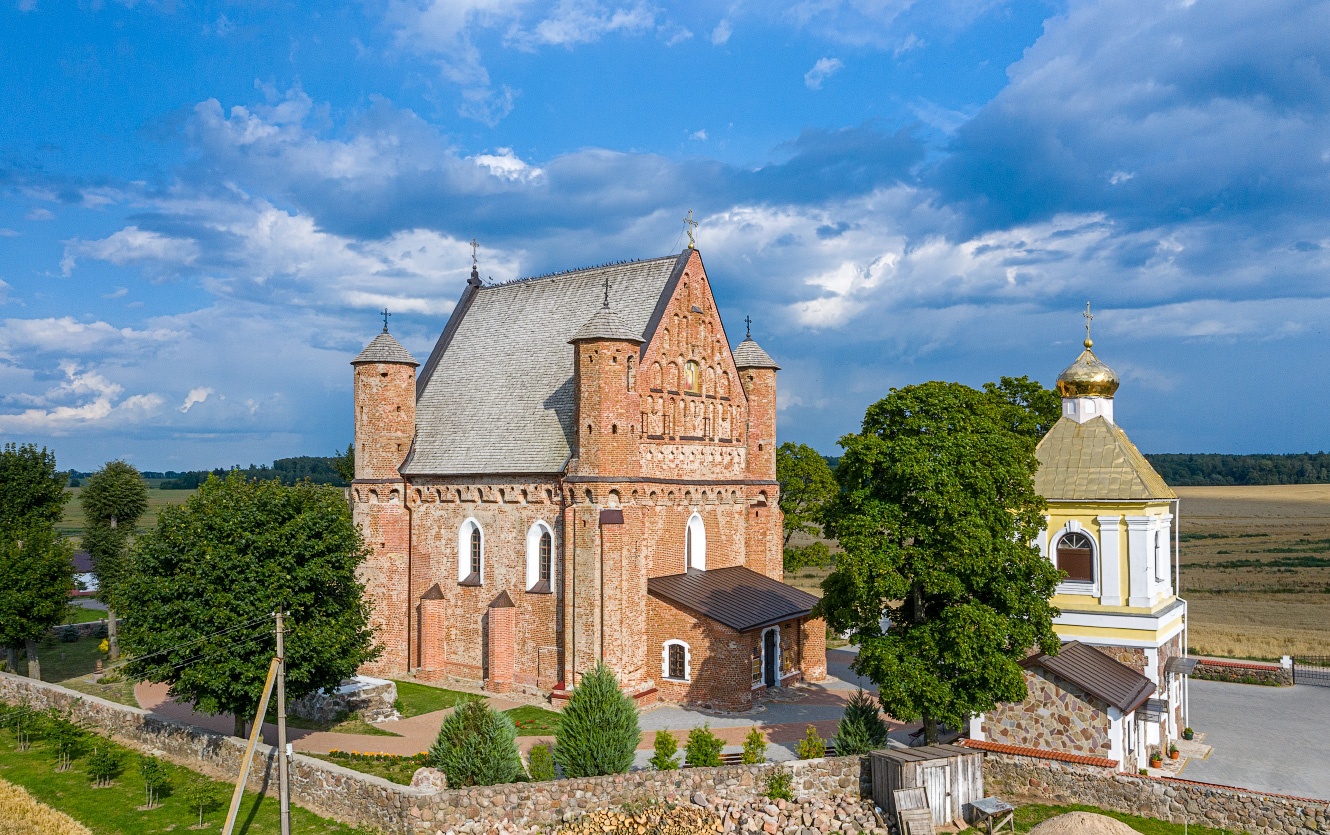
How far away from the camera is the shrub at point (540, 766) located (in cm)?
2061

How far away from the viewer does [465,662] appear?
107ft

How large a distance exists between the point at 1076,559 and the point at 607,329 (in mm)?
15890

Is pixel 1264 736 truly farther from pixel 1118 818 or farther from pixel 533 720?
pixel 533 720

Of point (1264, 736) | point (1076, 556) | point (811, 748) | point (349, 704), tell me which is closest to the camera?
point (811, 748)

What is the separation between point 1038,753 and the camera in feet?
73.7

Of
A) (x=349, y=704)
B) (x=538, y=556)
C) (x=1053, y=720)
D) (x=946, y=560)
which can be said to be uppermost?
(x=946, y=560)

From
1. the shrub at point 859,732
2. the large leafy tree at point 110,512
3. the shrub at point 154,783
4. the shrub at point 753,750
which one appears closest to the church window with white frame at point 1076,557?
the shrub at point 859,732

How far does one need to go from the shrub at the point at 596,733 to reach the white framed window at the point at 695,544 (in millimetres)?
11722

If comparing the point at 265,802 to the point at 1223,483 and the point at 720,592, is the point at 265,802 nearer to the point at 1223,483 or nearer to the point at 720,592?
the point at 720,592

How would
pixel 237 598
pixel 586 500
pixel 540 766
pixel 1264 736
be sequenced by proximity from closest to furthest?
pixel 540 766 → pixel 237 598 → pixel 1264 736 → pixel 586 500

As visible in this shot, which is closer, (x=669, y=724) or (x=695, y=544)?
(x=669, y=724)

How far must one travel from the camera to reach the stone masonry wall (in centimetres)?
2272

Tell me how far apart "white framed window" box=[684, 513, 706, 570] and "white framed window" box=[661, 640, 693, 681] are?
384 cm

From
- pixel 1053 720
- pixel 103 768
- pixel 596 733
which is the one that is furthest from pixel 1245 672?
pixel 103 768
